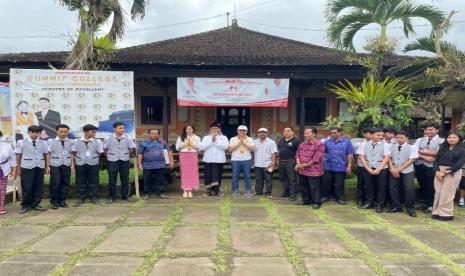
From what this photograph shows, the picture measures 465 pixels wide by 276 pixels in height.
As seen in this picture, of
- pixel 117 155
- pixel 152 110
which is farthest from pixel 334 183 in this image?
pixel 152 110

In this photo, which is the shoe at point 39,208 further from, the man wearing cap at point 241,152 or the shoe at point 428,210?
the shoe at point 428,210

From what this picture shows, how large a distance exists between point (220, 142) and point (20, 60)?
7.60 m

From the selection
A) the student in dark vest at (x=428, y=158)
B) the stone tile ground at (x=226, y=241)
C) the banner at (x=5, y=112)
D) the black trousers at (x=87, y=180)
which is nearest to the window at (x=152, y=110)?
the banner at (x=5, y=112)

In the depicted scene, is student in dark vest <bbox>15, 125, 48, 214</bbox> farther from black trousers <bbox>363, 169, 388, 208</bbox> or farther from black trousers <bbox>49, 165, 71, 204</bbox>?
black trousers <bbox>363, 169, 388, 208</bbox>

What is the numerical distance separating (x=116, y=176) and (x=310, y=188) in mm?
3750

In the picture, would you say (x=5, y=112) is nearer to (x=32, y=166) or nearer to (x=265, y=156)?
(x=32, y=166)

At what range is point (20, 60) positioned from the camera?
1127 centimetres

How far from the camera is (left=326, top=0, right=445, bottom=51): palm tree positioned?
837cm

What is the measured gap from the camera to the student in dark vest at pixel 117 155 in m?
7.11

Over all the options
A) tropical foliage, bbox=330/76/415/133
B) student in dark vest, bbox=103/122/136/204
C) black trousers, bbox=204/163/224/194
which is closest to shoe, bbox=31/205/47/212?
student in dark vest, bbox=103/122/136/204

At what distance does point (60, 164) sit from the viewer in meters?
6.70

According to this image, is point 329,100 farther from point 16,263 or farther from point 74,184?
point 16,263

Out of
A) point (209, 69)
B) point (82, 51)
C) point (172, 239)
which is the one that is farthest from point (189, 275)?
point (209, 69)

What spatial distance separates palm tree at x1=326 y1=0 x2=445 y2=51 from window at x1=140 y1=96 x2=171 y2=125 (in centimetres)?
694
